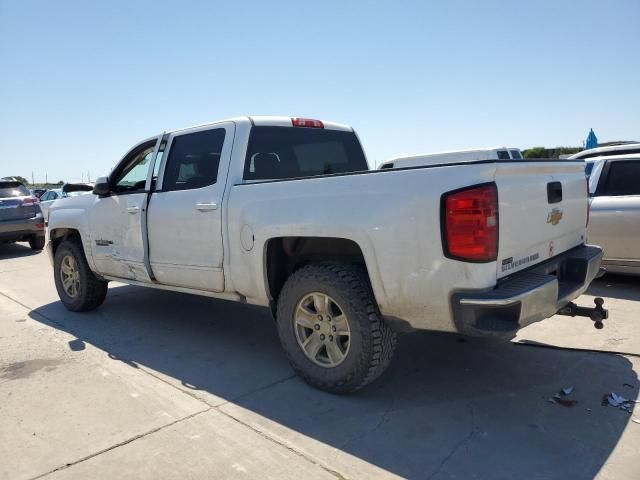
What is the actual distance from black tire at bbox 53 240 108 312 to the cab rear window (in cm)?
266

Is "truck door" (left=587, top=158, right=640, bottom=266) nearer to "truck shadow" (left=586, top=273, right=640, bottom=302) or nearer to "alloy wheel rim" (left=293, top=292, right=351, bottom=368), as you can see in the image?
"truck shadow" (left=586, top=273, right=640, bottom=302)

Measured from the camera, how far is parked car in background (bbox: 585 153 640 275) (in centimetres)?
603

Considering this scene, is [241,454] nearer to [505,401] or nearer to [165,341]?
[505,401]

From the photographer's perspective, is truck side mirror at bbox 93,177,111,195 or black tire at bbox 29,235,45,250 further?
black tire at bbox 29,235,45,250

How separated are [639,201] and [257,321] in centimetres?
479

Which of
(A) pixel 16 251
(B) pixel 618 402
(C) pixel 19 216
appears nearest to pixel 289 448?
(B) pixel 618 402

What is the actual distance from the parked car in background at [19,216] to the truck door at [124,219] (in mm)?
6938

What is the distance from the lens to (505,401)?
A: 331 centimetres

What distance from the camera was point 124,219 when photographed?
4.99 m

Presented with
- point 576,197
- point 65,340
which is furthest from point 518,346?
point 65,340

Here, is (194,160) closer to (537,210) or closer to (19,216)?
(537,210)

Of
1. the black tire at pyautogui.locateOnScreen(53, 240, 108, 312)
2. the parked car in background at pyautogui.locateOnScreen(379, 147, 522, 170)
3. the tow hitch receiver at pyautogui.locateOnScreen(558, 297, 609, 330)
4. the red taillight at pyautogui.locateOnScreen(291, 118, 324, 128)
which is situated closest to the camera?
the tow hitch receiver at pyautogui.locateOnScreen(558, 297, 609, 330)

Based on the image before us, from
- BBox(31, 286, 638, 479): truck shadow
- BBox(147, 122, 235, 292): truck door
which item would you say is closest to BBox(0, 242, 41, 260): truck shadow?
BBox(31, 286, 638, 479): truck shadow

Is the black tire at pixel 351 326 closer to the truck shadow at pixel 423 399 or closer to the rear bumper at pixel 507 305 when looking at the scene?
the truck shadow at pixel 423 399
